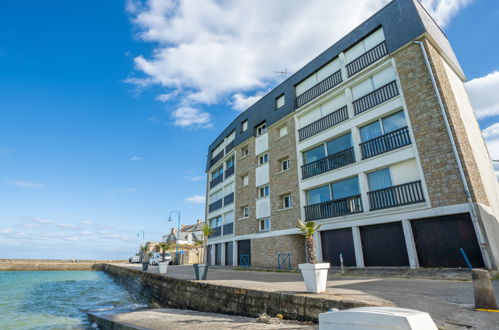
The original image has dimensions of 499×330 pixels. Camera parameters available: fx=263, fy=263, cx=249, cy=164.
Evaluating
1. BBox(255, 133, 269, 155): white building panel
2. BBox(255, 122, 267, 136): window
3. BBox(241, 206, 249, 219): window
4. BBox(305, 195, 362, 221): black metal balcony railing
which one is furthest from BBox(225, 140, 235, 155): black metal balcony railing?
BBox(305, 195, 362, 221): black metal balcony railing

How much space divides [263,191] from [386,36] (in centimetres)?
1319

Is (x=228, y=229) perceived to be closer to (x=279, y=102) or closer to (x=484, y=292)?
(x=279, y=102)

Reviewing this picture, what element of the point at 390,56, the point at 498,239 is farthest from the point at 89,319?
the point at 390,56

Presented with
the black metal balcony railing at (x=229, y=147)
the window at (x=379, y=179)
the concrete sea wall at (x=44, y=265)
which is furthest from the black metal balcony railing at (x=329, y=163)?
the concrete sea wall at (x=44, y=265)

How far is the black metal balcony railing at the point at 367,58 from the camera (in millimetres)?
14500

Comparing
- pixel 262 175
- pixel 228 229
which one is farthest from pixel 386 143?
pixel 228 229

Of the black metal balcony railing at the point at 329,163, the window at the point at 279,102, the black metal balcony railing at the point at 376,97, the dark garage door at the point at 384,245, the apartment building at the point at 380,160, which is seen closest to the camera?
the apartment building at the point at 380,160

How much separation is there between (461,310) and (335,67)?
610 inches

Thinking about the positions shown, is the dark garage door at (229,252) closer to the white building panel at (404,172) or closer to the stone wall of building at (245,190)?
the stone wall of building at (245,190)

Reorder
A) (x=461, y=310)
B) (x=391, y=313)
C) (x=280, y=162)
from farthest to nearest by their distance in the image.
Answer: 1. (x=280, y=162)
2. (x=461, y=310)
3. (x=391, y=313)

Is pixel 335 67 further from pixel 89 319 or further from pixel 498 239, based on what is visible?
pixel 89 319

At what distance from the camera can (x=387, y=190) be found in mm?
12695

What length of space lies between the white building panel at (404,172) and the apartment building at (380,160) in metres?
0.05

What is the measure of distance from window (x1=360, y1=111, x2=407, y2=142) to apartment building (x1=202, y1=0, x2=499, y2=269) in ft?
0.18
